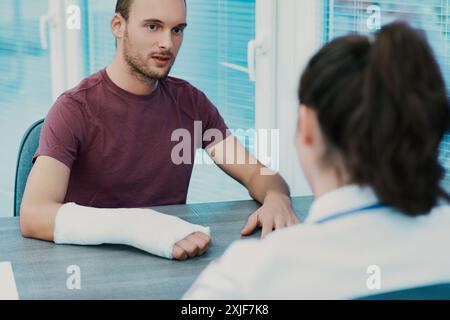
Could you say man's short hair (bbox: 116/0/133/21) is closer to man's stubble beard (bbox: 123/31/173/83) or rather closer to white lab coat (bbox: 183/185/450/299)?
man's stubble beard (bbox: 123/31/173/83)

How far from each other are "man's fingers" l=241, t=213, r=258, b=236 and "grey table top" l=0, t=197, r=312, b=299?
18 mm

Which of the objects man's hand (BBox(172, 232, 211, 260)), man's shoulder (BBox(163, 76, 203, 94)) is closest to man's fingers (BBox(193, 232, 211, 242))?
man's hand (BBox(172, 232, 211, 260))

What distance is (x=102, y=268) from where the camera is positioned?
1.37m

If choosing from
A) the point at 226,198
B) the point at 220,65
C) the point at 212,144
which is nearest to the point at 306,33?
the point at 220,65

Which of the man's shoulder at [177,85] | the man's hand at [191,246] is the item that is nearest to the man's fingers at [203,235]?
the man's hand at [191,246]

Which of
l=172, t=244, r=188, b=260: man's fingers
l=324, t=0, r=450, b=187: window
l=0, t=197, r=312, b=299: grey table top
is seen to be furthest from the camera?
l=324, t=0, r=450, b=187: window

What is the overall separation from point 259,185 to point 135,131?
1.09 ft

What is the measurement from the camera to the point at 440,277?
0.96m

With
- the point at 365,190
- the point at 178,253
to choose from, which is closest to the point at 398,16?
the point at 178,253

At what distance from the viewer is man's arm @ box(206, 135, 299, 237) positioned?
161 centimetres

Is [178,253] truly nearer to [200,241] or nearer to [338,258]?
[200,241]

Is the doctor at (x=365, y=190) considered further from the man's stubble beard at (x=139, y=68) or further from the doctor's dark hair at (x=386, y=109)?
the man's stubble beard at (x=139, y=68)

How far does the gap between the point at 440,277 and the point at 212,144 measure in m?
1.15
